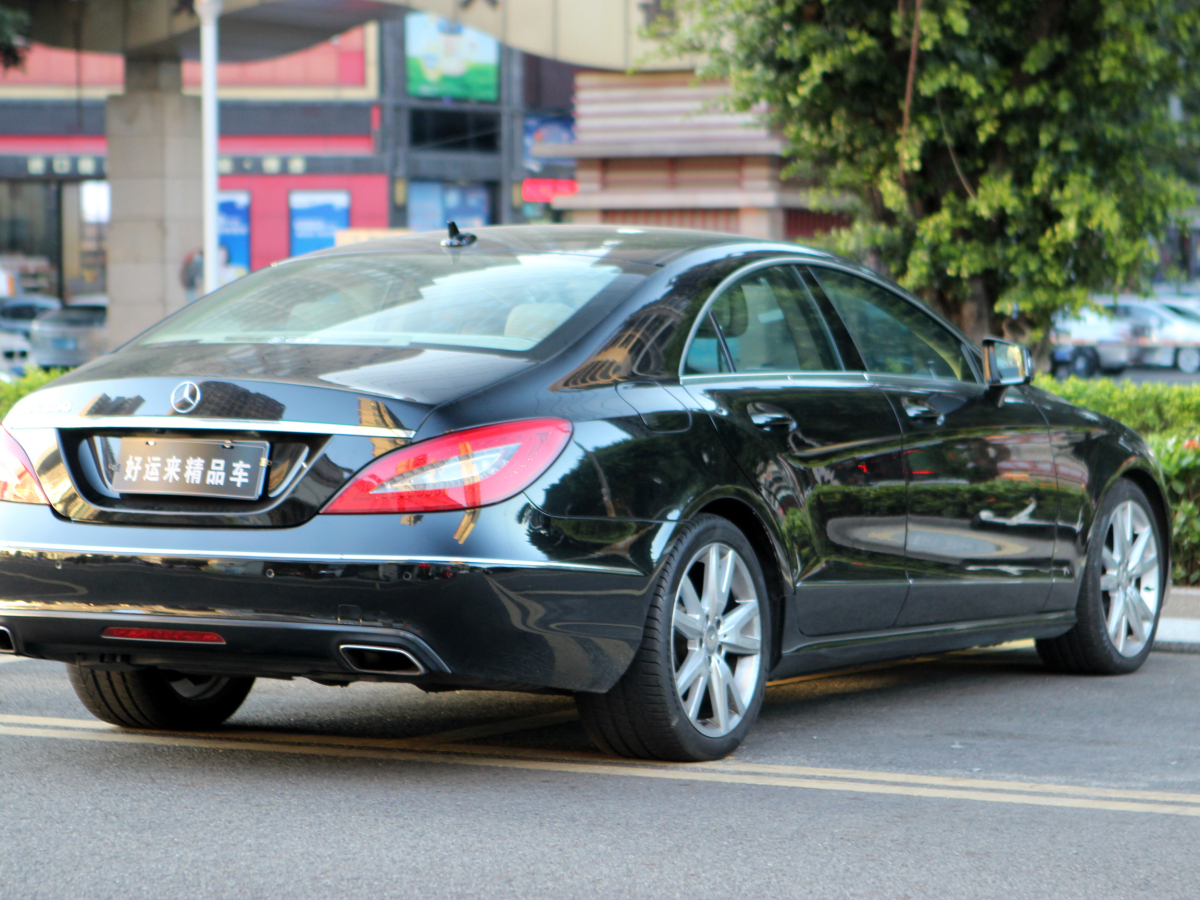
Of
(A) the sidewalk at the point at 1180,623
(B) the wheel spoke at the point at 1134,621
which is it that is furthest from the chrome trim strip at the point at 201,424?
(A) the sidewalk at the point at 1180,623

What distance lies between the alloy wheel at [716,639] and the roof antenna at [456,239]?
1.35m

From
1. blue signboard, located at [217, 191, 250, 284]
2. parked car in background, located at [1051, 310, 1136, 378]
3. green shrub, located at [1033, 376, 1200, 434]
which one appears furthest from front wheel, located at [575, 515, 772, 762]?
blue signboard, located at [217, 191, 250, 284]

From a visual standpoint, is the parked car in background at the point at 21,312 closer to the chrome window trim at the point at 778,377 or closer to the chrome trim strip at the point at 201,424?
the chrome window trim at the point at 778,377

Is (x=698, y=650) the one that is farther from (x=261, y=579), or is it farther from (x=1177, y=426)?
(x=1177, y=426)

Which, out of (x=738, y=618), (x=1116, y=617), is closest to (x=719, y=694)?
(x=738, y=618)

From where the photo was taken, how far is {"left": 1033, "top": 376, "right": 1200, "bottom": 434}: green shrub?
1103 cm

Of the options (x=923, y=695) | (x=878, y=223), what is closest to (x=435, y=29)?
(x=878, y=223)

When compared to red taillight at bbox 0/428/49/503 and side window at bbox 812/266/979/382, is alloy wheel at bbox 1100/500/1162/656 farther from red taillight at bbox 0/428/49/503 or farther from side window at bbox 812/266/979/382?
red taillight at bbox 0/428/49/503

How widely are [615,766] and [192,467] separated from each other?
Result: 1.43m

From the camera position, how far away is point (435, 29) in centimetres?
5272

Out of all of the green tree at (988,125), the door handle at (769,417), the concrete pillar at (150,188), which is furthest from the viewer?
the concrete pillar at (150,188)

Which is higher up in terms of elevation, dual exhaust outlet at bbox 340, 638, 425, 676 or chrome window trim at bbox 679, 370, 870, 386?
chrome window trim at bbox 679, 370, 870, 386

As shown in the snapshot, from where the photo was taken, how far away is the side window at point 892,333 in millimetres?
5953

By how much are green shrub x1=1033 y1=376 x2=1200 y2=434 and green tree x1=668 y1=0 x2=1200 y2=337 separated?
102 centimetres
